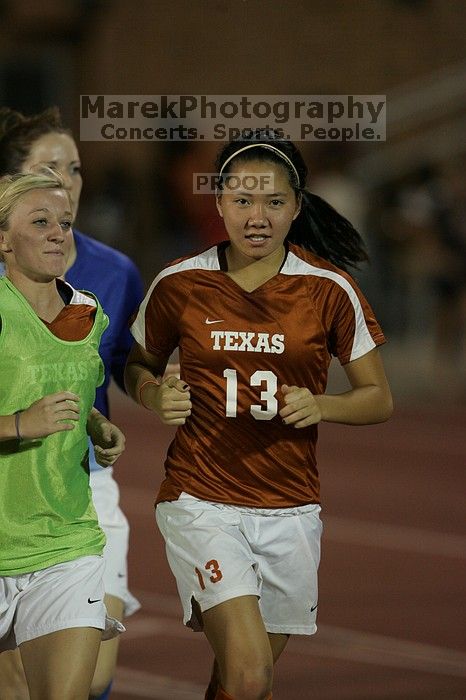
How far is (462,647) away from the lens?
7246 mm

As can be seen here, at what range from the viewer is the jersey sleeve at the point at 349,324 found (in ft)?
15.6

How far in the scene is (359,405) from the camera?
15.5 ft

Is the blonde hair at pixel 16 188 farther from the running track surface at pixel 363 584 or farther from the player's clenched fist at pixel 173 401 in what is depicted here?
the running track surface at pixel 363 584

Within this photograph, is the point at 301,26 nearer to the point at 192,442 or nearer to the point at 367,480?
the point at 367,480

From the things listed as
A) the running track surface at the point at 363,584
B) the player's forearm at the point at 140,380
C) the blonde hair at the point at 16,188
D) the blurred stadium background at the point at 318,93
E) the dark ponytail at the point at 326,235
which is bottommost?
the running track surface at the point at 363,584

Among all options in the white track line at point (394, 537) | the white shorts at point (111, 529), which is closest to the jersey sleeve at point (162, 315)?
the white shorts at point (111, 529)

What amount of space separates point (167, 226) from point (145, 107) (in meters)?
1.43

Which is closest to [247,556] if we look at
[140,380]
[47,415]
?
[140,380]

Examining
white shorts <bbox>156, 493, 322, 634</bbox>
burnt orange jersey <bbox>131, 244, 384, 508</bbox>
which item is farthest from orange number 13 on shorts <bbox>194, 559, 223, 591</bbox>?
burnt orange jersey <bbox>131, 244, 384, 508</bbox>

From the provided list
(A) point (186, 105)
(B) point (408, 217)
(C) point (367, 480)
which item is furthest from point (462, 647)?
(A) point (186, 105)

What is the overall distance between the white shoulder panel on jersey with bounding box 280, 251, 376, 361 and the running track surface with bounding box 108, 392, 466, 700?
2.15 m

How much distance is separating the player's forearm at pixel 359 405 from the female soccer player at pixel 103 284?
1013mm

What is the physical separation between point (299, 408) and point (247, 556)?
0.54 metres

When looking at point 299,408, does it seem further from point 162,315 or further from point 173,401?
point 162,315
